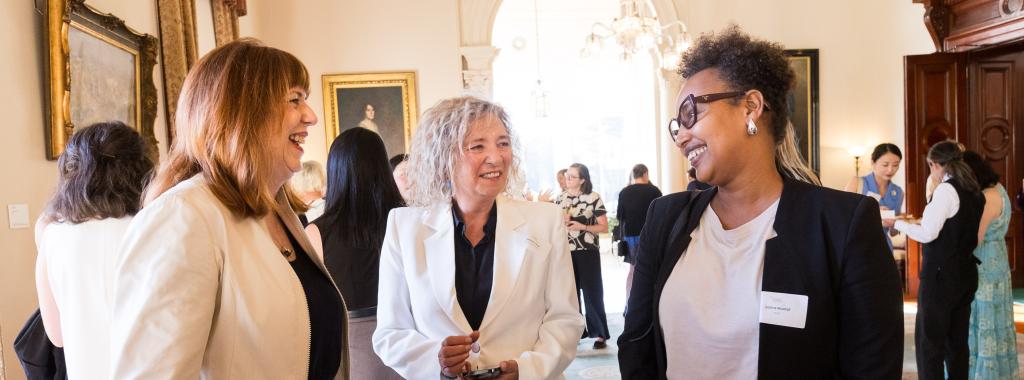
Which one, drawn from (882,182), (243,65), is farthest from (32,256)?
(882,182)

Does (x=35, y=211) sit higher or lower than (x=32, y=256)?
higher

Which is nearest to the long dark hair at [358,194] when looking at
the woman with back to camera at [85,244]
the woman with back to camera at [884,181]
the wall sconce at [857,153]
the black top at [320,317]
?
the woman with back to camera at [85,244]

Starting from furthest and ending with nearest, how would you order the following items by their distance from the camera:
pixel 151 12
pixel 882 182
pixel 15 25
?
pixel 882 182
pixel 151 12
pixel 15 25

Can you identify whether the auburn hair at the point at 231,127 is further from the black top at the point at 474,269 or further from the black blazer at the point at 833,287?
the black blazer at the point at 833,287

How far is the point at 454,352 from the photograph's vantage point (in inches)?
78.7

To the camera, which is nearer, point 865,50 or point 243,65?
point 243,65

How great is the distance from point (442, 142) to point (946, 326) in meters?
3.42

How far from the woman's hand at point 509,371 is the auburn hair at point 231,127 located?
88cm

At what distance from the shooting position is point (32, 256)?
3551 millimetres

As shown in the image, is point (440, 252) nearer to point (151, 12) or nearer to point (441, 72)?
point (151, 12)

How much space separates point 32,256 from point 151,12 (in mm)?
2509

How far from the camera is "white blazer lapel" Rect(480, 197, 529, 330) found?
7.04 ft

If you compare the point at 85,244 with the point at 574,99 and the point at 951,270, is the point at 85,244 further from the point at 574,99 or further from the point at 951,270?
the point at 574,99

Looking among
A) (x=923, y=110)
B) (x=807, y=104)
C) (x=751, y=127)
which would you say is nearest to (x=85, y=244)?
(x=751, y=127)
